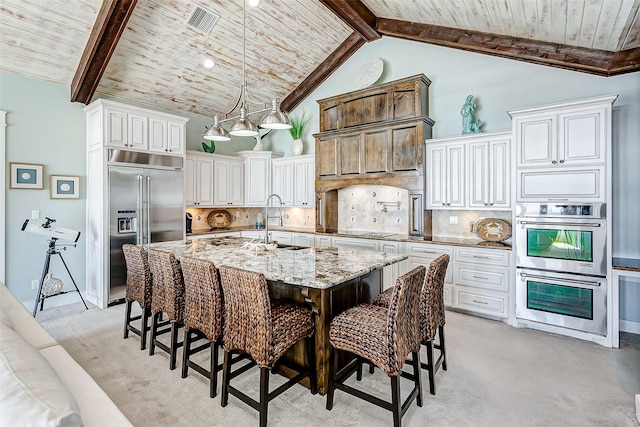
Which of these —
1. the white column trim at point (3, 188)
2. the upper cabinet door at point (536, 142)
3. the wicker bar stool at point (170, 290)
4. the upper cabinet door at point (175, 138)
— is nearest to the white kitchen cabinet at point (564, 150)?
the upper cabinet door at point (536, 142)

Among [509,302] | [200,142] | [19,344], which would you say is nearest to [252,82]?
[200,142]

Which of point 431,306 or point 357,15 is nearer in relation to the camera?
point 431,306

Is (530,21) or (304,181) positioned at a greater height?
(530,21)

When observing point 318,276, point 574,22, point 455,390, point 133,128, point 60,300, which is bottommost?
point 455,390

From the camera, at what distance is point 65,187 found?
462cm

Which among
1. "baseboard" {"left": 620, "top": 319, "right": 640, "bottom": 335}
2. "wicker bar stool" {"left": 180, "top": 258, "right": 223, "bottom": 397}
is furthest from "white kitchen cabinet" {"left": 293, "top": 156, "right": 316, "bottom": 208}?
"baseboard" {"left": 620, "top": 319, "right": 640, "bottom": 335}

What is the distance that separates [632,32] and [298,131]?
481cm

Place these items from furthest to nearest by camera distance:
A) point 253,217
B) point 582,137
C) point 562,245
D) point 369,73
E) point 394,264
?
point 253,217 < point 369,73 < point 394,264 < point 562,245 < point 582,137

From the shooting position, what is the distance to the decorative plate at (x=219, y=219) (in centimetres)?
658

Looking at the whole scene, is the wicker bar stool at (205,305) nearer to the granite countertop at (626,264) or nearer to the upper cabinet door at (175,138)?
the upper cabinet door at (175,138)

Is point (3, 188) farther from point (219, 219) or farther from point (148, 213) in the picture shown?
point (219, 219)

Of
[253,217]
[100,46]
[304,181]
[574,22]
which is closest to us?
[574,22]

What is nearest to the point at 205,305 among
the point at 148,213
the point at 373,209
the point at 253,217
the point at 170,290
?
the point at 170,290

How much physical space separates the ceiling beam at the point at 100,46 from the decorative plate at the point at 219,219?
2.76 meters
